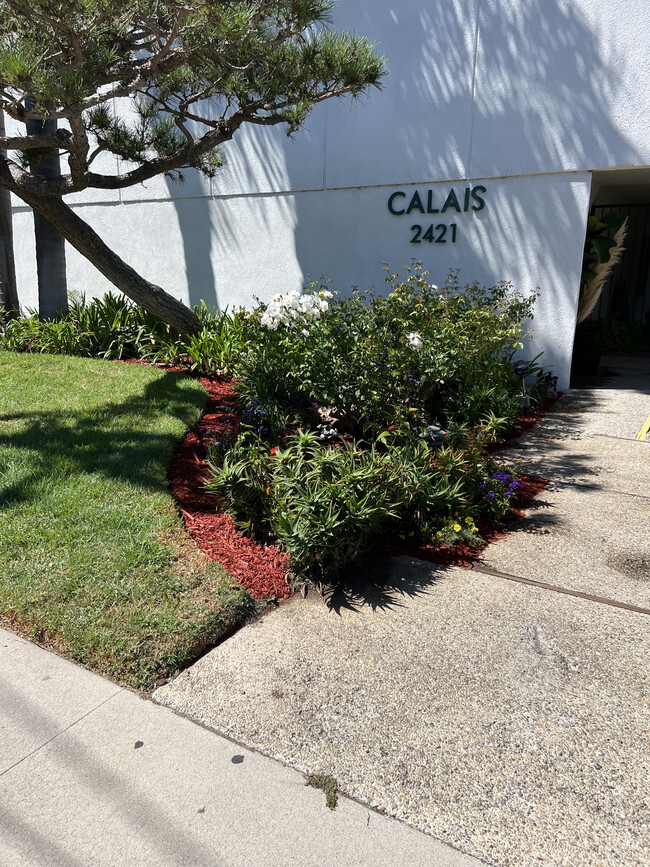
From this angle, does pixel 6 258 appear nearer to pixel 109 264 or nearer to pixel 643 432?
pixel 109 264

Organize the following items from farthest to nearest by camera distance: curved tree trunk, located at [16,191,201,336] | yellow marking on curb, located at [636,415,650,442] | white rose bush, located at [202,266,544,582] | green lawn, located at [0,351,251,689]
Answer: curved tree trunk, located at [16,191,201,336] < yellow marking on curb, located at [636,415,650,442] < white rose bush, located at [202,266,544,582] < green lawn, located at [0,351,251,689]

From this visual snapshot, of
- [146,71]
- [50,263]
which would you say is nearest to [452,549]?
[146,71]

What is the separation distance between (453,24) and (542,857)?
9.19 m

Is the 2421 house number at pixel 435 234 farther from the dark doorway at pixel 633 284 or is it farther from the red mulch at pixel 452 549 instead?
the dark doorway at pixel 633 284

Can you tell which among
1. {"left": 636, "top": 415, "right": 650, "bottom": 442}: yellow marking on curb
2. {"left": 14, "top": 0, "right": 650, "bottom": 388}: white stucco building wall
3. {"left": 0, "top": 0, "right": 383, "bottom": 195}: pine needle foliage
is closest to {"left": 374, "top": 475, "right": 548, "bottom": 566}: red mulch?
{"left": 636, "top": 415, "right": 650, "bottom": 442}: yellow marking on curb

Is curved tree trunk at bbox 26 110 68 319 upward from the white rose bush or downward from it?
upward

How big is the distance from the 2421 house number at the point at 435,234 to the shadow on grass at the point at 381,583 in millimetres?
5984

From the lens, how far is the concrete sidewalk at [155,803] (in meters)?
2.15

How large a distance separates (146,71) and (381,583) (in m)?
4.92

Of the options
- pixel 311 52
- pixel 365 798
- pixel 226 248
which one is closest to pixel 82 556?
pixel 365 798

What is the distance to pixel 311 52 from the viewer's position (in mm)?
6277

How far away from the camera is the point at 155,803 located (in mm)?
2340

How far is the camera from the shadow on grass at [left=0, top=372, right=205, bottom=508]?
4.84m

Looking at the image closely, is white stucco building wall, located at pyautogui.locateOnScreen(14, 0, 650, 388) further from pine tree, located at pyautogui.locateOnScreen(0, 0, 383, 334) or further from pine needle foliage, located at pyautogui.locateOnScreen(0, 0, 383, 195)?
pine needle foliage, located at pyautogui.locateOnScreen(0, 0, 383, 195)
